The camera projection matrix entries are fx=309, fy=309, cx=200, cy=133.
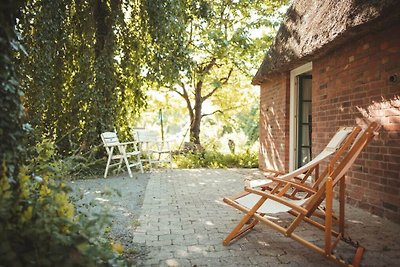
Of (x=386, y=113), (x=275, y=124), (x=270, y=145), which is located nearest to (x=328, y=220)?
(x=386, y=113)

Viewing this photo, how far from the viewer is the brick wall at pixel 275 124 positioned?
617cm

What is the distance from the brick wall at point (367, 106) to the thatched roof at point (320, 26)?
0.20 meters

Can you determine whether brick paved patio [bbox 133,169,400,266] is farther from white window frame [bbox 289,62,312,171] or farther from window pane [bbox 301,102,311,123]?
window pane [bbox 301,102,311,123]

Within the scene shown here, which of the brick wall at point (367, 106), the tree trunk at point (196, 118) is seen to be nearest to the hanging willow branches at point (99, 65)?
the brick wall at point (367, 106)

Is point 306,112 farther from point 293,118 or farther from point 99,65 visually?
point 99,65

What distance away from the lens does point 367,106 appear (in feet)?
12.4

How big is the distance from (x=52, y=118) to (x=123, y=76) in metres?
1.64

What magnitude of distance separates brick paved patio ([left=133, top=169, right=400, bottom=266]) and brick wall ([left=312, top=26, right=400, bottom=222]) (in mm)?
269

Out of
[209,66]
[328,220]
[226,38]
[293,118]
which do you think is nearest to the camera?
[328,220]

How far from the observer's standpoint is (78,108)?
6.02m

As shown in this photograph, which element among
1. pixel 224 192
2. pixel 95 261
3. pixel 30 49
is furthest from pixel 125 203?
pixel 95 261

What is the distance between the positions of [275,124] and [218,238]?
169 inches

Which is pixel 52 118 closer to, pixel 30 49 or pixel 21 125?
pixel 30 49

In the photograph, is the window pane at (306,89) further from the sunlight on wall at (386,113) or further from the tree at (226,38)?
the tree at (226,38)
